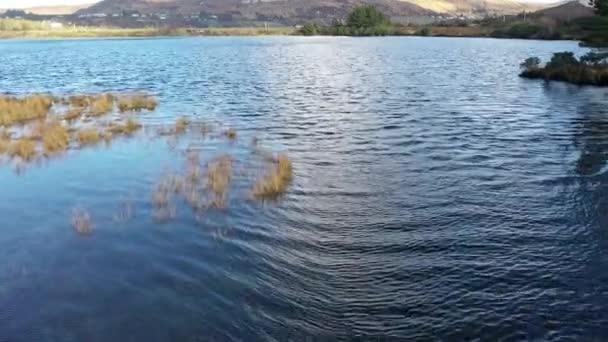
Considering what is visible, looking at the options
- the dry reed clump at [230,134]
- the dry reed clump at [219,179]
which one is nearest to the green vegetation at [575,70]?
the dry reed clump at [230,134]

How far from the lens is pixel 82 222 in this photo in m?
18.7

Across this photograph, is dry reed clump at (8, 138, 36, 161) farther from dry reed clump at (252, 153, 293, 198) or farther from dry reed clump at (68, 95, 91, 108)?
dry reed clump at (68, 95, 91, 108)

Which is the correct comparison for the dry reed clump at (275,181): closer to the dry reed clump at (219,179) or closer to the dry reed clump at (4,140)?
the dry reed clump at (219,179)

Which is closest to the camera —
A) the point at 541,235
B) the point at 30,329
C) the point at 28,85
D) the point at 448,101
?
the point at 30,329

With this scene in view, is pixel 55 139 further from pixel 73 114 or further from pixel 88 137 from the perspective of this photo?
pixel 73 114

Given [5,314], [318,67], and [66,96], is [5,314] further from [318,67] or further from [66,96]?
[318,67]

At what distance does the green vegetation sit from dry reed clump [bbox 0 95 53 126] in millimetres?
51822

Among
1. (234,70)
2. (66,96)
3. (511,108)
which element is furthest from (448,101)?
(234,70)

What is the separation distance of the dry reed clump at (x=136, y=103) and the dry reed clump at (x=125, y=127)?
8919mm

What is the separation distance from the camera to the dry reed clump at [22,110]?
1577 inches

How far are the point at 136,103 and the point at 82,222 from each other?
103 ft

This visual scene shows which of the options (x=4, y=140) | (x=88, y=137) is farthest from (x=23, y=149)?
(x=88, y=137)

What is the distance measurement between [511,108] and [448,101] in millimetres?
6026

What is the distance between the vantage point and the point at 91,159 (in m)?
28.4
